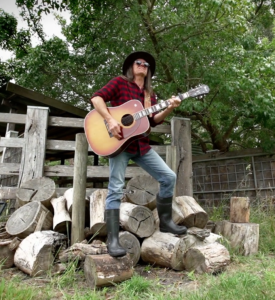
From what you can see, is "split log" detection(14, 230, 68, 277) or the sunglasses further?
the sunglasses

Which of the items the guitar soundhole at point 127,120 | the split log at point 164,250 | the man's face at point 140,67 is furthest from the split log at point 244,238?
the man's face at point 140,67

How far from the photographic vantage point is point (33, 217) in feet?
11.1

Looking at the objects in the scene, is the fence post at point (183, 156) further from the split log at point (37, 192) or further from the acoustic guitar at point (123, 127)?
the split log at point (37, 192)

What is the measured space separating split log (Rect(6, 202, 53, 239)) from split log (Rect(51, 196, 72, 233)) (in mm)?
119

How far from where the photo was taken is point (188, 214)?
11.5ft

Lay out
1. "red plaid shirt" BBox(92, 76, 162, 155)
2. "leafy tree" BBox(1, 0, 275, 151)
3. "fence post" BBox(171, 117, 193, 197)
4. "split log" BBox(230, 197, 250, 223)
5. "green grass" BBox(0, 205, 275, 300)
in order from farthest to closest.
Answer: "leafy tree" BBox(1, 0, 275, 151), "fence post" BBox(171, 117, 193, 197), "split log" BBox(230, 197, 250, 223), "red plaid shirt" BBox(92, 76, 162, 155), "green grass" BBox(0, 205, 275, 300)

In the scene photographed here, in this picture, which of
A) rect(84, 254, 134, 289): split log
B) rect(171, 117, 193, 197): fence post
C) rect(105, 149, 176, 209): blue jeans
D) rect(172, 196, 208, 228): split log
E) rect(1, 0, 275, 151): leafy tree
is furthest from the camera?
rect(1, 0, 275, 151): leafy tree

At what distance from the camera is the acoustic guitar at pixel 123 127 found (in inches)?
116

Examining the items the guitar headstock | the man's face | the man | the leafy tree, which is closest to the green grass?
the man

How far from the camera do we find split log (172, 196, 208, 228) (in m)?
3.49

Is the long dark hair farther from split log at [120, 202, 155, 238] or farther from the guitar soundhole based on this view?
split log at [120, 202, 155, 238]

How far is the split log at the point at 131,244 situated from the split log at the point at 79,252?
0.77 ft

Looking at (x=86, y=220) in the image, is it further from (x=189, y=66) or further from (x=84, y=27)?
(x=84, y=27)

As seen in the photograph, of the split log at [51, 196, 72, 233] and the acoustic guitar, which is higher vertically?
the acoustic guitar
